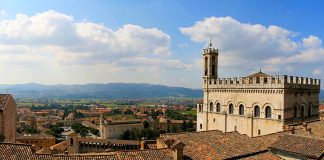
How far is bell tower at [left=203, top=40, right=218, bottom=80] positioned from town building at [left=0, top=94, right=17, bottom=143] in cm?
2129

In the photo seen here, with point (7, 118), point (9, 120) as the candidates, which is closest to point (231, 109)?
point (9, 120)

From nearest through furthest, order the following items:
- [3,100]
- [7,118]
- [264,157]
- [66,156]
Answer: [66,156] < [264,157] < [3,100] < [7,118]

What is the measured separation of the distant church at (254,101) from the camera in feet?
102

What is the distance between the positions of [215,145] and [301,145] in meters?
5.39

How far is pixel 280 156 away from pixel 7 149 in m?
16.5

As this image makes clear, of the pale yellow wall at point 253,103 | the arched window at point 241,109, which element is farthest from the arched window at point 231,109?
the arched window at point 241,109

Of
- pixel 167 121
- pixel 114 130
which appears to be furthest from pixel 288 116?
pixel 167 121

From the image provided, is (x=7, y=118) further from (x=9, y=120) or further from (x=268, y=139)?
(x=268, y=139)

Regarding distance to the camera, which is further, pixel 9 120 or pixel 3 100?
pixel 9 120

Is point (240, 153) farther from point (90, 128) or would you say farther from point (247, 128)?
point (90, 128)

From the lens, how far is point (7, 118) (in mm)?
26219

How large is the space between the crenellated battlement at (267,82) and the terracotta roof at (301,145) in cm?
899

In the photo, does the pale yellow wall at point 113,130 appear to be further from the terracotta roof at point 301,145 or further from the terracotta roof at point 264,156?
the terracotta roof at point 264,156

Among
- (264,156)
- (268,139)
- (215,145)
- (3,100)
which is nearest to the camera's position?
(264,156)
